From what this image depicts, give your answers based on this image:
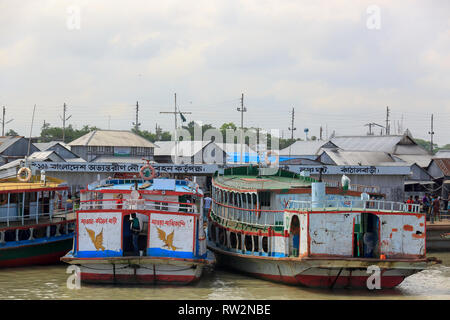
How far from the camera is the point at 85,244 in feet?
58.3

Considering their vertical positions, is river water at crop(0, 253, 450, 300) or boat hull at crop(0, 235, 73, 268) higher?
boat hull at crop(0, 235, 73, 268)

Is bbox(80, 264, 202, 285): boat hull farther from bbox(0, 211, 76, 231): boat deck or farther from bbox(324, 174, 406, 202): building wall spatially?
bbox(324, 174, 406, 202): building wall

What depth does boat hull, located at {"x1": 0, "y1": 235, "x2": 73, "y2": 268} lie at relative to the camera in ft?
67.2

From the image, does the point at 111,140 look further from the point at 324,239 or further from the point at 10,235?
the point at 324,239

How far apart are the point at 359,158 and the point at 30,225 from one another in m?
27.0

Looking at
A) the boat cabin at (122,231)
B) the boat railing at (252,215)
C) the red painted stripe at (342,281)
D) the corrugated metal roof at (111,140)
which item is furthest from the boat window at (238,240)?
the corrugated metal roof at (111,140)

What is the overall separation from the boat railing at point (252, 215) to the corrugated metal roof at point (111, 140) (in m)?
27.4

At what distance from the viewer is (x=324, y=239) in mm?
17250

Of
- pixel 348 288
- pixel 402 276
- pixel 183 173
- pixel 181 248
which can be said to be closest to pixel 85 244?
pixel 181 248

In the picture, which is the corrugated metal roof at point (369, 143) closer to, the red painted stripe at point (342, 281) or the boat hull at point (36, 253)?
the red painted stripe at point (342, 281)

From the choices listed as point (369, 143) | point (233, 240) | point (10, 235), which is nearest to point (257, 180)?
point (233, 240)

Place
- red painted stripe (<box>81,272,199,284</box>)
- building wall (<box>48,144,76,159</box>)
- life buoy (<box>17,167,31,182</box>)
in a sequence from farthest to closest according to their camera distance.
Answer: building wall (<box>48,144,76,159</box>) → life buoy (<box>17,167,31,182</box>) → red painted stripe (<box>81,272,199,284</box>)

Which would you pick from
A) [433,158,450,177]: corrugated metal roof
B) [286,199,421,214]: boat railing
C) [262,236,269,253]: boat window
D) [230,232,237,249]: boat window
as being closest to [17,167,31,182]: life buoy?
[230,232,237,249]: boat window

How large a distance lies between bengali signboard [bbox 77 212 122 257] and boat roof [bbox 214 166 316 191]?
498cm
